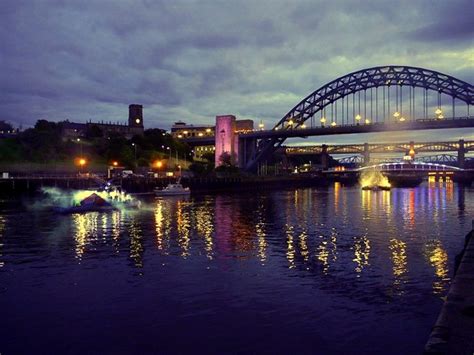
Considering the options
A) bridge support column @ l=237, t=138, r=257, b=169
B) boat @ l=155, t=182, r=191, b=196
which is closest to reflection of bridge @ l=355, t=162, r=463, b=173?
bridge support column @ l=237, t=138, r=257, b=169

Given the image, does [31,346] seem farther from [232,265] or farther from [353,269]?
[353,269]

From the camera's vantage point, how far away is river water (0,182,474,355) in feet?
41.5

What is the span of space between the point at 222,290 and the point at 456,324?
8946mm

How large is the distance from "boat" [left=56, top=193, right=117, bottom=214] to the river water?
13.9 metres

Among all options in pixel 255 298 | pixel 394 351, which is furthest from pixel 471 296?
pixel 255 298

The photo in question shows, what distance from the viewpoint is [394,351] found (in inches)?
464

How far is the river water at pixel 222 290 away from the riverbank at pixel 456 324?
152 centimetres

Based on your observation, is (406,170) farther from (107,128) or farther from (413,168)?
(107,128)

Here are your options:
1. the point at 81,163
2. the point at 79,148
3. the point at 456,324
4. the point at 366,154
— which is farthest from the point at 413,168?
the point at 456,324

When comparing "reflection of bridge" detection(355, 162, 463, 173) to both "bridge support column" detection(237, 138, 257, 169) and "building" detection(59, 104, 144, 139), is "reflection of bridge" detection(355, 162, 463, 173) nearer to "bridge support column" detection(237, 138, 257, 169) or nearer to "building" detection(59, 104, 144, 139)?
"bridge support column" detection(237, 138, 257, 169)

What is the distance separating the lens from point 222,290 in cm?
1739

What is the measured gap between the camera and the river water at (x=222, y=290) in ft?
41.5

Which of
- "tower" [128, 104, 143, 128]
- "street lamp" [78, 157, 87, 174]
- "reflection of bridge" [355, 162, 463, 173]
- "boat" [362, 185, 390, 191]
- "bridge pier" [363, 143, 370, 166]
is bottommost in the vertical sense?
"boat" [362, 185, 390, 191]

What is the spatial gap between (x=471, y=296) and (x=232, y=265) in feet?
37.9
